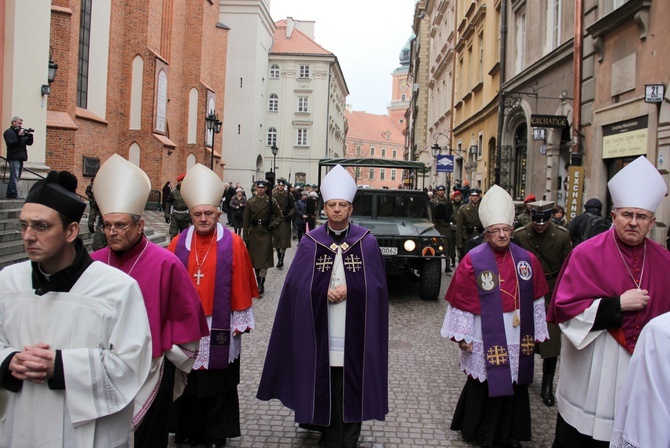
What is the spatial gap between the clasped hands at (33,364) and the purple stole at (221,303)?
6.60 feet

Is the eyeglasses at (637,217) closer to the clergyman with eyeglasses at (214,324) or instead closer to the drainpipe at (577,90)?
the clergyman with eyeglasses at (214,324)

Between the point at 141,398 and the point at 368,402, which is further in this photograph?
the point at 368,402

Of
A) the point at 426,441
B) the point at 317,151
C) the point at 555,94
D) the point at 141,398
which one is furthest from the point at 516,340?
the point at 317,151

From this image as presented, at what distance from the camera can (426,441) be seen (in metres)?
4.56

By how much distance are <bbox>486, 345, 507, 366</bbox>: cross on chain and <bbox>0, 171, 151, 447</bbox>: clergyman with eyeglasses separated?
2.71 m

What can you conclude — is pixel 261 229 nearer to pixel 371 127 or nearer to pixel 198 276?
pixel 198 276

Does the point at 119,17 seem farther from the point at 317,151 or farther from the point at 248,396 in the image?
the point at 317,151

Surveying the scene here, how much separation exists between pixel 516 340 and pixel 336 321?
135 centimetres

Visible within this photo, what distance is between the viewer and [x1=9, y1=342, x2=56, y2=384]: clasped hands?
2.29m

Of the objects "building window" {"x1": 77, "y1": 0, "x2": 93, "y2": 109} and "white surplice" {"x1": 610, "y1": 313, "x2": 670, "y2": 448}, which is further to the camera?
"building window" {"x1": 77, "y1": 0, "x2": 93, "y2": 109}

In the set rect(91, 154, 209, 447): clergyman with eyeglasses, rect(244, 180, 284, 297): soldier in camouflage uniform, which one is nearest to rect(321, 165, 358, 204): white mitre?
rect(91, 154, 209, 447): clergyman with eyeglasses

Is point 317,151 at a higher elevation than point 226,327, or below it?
higher

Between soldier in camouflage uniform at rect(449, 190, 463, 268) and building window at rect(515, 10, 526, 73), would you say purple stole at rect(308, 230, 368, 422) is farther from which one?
building window at rect(515, 10, 526, 73)

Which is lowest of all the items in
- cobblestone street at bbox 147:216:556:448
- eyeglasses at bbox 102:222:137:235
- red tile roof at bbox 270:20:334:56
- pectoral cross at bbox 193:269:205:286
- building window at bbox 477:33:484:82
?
cobblestone street at bbox 147:216:556:448
